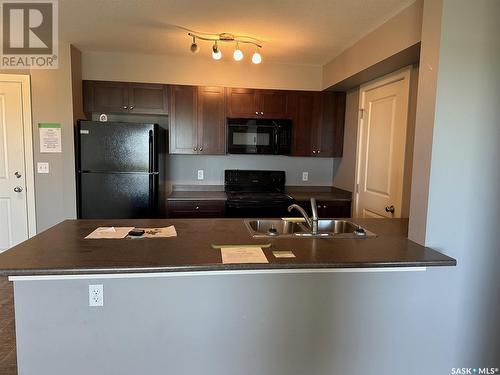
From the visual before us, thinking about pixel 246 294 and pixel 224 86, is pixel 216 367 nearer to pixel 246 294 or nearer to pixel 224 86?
pixel 246 294

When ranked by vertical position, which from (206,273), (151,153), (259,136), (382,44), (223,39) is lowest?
(206,273)

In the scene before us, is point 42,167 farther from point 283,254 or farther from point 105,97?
point 283,254

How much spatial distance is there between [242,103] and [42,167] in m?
2.24

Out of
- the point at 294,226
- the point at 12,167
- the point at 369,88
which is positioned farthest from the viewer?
the point at 12,167

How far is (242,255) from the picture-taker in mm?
1647

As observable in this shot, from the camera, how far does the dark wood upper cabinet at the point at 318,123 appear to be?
3895 millimetres

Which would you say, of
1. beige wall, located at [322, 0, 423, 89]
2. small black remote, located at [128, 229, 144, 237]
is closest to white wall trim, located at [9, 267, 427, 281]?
small black remote, located at [128, 229, 144, 237]

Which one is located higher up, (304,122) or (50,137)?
(304,122)

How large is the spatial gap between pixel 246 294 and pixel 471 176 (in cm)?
135

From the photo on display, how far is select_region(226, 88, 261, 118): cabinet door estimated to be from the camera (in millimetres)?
3744

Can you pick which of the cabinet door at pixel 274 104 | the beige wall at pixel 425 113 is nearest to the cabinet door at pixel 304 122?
the cabinet door at pixel 274 104

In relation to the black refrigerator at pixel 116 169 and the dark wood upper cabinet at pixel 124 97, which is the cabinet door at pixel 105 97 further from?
the black refrigerator at pixel 116 169

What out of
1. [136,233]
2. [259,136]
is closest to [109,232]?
[136,233]

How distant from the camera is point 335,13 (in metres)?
2.40
